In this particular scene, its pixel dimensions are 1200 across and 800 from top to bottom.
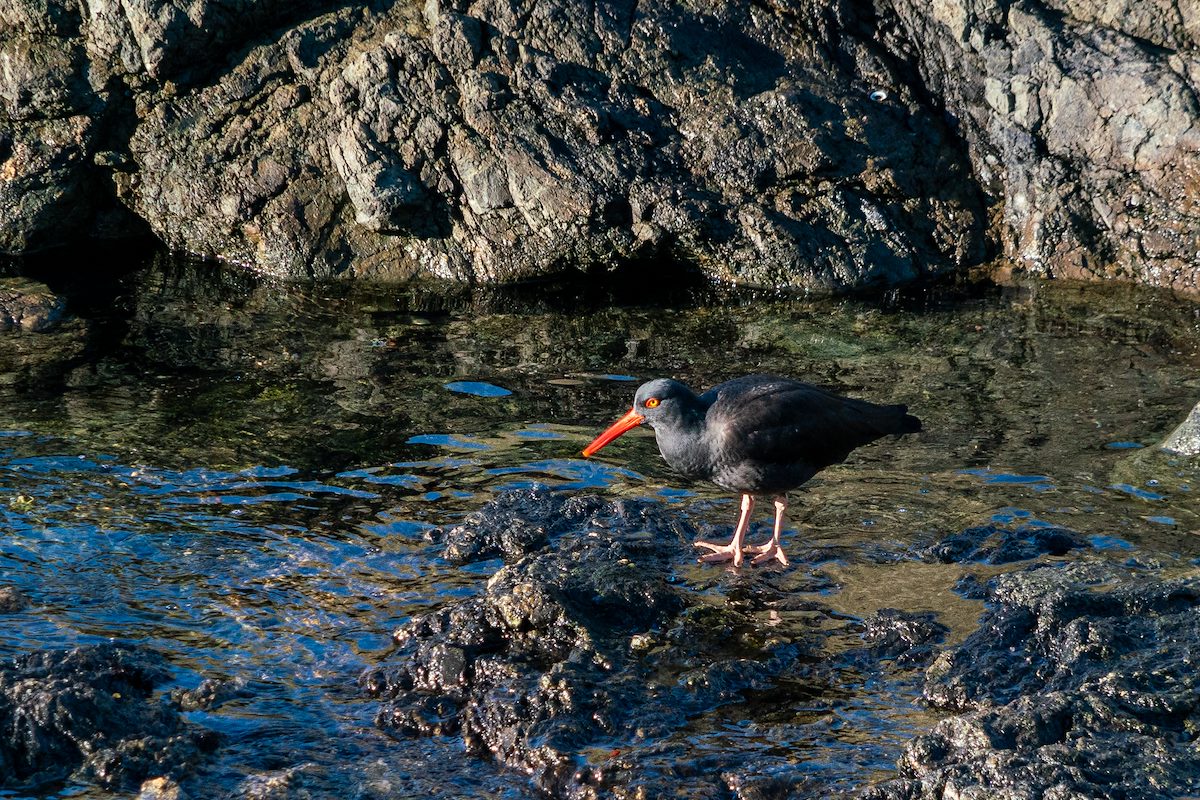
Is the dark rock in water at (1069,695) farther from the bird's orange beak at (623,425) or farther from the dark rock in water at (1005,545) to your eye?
the bird's orange beak at (623,425)

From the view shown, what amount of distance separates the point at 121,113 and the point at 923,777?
8.46m

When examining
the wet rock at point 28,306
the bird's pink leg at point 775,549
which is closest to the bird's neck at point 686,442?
the bird's pink leg at point 775,549

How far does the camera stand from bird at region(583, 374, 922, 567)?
19.0 ft

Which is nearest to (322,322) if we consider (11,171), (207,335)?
(207,335)

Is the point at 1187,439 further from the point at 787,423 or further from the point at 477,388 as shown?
the point at 477,388

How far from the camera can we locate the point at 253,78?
982 centimetres

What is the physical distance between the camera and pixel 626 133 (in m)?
9.43

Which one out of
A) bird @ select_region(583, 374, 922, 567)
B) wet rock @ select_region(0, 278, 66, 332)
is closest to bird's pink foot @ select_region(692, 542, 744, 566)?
bird @ select_region(583, 374, 922, 567)

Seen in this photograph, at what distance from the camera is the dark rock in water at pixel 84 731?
14.0ft

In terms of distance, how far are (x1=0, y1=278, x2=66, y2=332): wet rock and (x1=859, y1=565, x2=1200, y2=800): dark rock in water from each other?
268 inches

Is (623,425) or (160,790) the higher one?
(623,425)

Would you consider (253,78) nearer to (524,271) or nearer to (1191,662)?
(524,271)

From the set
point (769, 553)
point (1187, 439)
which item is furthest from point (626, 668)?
point (1187, 439)

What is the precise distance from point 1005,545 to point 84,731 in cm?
396
